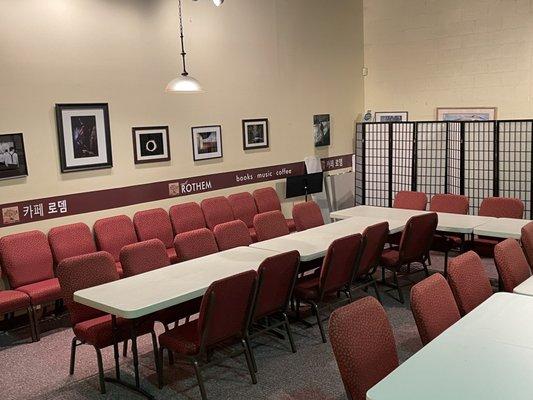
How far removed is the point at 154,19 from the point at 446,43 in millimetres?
4672

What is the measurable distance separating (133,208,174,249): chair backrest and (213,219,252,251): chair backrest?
1396 mm

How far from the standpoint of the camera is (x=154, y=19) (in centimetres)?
684

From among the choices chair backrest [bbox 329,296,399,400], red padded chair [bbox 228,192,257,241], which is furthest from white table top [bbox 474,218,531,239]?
red padded chair [bbox 228,192,257,241]

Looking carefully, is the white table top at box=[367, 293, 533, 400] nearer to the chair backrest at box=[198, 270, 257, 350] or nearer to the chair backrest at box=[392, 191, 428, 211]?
the chair backrest at box=[198, 270, 257, 350]

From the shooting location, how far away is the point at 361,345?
2799 millimetres

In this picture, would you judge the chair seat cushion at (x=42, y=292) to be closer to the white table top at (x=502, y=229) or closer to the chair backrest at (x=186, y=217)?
the chair backrest at (x=186, y=217)

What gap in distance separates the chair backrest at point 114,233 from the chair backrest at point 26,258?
1.99 feet

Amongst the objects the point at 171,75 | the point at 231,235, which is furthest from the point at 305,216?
the point at 171,75

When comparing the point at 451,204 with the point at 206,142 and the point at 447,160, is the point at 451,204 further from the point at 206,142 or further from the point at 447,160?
the point at 206,142

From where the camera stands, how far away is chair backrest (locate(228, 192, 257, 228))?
7644 millimetres

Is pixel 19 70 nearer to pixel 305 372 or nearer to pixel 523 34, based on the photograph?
pixel 305 372

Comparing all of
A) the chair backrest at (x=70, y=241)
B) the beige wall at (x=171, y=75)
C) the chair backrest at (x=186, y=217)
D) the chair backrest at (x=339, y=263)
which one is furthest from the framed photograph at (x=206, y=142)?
the chair backrest at (x=339, y=263)

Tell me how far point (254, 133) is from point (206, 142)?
2.98 feet

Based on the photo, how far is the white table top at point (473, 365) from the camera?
7.53 feet
